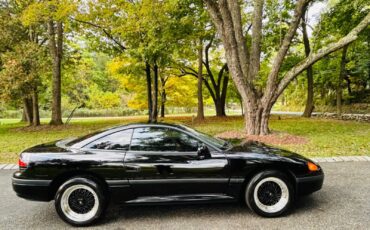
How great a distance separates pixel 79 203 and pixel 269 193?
8.03 ft

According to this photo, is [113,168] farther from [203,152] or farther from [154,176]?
[203,152]

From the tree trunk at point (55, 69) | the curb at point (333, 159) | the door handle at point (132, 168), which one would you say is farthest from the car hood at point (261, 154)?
the tree trunk at point (55, 69)

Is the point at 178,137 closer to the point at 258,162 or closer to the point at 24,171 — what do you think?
the point at 258,162

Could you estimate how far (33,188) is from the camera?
12.0ft

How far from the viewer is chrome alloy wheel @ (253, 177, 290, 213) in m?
3.77

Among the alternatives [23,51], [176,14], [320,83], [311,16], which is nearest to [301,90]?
[320,83]

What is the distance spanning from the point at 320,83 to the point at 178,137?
25808 mm

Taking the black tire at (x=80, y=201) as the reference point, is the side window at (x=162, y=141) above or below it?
above

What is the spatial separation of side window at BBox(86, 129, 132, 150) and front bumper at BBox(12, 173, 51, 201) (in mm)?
710

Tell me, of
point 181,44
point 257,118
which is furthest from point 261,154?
point 181,44

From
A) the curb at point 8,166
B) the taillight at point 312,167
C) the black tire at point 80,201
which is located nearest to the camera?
the black tire at point 80,201

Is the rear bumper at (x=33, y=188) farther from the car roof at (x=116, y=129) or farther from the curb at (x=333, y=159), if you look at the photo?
the curb at (x=333, y=159)

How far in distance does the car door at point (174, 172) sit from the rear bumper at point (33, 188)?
1048 mm

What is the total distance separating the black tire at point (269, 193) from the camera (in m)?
3.75
